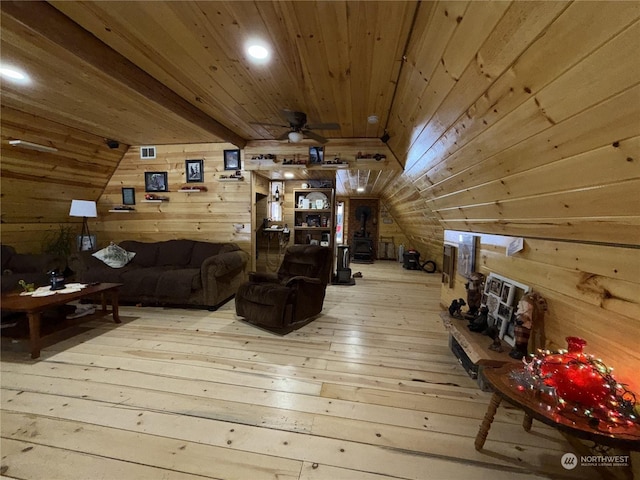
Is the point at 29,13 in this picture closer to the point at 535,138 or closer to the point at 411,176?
the point at 535,138

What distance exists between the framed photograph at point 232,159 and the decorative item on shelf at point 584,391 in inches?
173

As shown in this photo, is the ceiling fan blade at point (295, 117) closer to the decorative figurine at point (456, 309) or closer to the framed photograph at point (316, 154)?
the framed photograph at point (316, 154)

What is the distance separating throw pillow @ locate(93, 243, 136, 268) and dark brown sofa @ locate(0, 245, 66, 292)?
0.56 m

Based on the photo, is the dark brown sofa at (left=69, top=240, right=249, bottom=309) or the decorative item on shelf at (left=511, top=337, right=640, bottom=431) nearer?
the decorative item on shelf at (left=511, top=337, right=640, bottom=431)

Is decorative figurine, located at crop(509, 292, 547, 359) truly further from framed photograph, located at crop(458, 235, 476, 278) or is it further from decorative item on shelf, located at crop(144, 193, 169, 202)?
decorative item on shelf, located at crop(144, 193, 169, 202)

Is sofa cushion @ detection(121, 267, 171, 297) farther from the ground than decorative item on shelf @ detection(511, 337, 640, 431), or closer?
closer

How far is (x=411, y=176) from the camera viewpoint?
3.95m

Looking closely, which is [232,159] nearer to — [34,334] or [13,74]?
[13,74]

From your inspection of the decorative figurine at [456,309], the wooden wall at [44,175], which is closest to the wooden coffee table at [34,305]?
the wooden wall at [44,175]

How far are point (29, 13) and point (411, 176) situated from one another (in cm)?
394

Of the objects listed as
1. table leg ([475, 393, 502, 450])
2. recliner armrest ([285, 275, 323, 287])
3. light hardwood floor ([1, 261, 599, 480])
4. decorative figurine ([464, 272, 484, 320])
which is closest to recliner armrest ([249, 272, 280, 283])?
recliner armrest ([285, 275, 323, 287])

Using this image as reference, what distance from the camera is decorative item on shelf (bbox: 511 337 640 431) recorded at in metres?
1.10

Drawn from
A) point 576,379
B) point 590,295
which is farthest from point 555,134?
point 576,379

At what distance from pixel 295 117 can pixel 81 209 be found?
3639mm
